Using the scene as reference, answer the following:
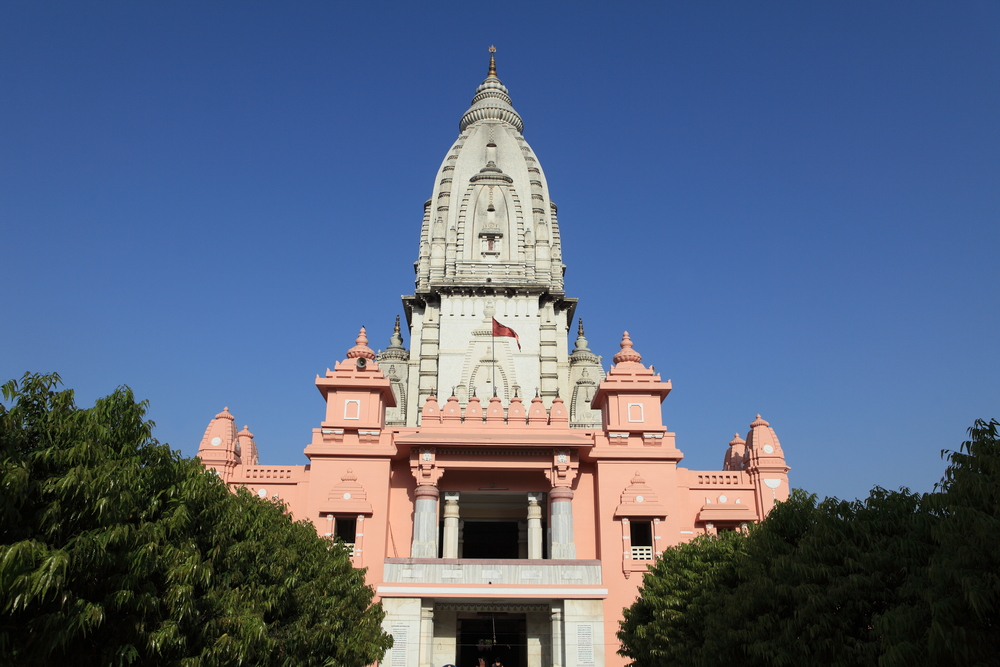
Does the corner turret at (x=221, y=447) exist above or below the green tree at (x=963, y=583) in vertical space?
above

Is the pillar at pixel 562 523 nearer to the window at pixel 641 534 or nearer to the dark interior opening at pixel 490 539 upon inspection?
the window at pixel 641 534

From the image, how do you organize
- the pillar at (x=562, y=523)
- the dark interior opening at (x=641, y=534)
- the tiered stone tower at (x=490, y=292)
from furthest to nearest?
the tiered stone tower at (x=490, y=292) → the dark interior opening at (x=641, y=534) → the pillar at (x=562, y=523)

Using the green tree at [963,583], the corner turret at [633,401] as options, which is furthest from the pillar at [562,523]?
the green tree at [963,583]

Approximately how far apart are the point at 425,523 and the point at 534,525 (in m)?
3.39

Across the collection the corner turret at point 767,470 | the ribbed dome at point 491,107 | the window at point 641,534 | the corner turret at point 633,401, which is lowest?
the window at point 641,534

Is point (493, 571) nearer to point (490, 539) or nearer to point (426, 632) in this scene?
point (426, 632)

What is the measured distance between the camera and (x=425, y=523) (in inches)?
912

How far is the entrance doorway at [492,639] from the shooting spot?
2422 centimetres

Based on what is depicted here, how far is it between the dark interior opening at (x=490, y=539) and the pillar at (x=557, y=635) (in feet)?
17.7

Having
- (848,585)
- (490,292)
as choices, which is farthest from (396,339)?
(848,585)

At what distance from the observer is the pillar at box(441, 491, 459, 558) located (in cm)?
2328

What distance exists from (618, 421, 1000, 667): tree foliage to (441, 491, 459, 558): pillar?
21.3ft

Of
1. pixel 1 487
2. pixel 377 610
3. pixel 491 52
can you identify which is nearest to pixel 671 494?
pixel 377 610

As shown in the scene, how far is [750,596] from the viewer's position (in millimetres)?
13773
